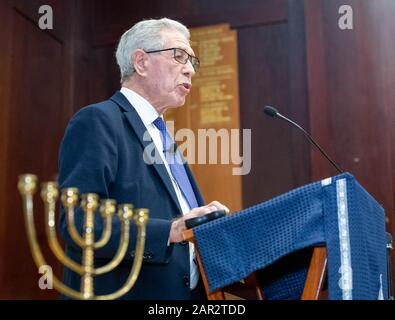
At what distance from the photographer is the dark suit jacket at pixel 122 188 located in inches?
73.0

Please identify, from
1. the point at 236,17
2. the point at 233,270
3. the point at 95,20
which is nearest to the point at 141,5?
the point at 95,20

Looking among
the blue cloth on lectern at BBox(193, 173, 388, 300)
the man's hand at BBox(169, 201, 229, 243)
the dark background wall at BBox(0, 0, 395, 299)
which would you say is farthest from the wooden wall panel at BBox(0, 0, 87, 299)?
the blue cloth on lectern at BBox(193, 173, 388, 300)

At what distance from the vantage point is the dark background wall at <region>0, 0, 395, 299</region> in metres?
3.86

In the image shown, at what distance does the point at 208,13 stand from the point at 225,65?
41 centimetres

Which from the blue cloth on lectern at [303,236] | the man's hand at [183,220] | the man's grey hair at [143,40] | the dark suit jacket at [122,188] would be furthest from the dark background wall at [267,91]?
the blue cloth on lectern at [303,236]

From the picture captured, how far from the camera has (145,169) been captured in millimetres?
2129

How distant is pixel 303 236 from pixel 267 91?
2.80m

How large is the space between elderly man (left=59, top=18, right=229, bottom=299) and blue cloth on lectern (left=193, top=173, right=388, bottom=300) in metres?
0.12

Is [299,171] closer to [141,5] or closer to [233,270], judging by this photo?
[141,5]

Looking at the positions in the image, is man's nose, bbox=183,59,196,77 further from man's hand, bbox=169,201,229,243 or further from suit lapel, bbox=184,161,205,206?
man's hand, bbox=169,201,229,243

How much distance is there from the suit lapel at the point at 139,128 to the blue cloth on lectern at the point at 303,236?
0.44 m
